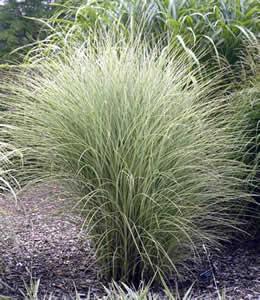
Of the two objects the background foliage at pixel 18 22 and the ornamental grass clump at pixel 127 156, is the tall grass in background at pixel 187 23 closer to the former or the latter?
the ornamental grass clump at pixel 127 156

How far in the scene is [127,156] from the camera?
2232mm

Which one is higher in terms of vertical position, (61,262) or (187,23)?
(187,23)

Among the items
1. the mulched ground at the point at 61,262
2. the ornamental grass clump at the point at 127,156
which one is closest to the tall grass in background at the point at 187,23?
the ornamental grass clump at the point at 127,156

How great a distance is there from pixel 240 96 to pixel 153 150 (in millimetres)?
894

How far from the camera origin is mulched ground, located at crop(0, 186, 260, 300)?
2268 millimetres

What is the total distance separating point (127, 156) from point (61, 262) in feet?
2.41

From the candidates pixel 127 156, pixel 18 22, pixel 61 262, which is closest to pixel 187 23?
pixel 127 156

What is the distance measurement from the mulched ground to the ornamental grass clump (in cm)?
12

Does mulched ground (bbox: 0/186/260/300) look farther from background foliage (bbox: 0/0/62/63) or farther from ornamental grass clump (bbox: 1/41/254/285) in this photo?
background foliage (bbox: 0/0/62/63)

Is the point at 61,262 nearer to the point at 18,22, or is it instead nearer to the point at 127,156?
the point at 127,156

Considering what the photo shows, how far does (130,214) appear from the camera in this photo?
7.34 feet

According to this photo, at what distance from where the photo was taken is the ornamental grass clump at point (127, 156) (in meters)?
2.23

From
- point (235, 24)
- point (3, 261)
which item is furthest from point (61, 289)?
point (235, 24)

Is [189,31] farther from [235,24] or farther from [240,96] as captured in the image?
[240,96]
